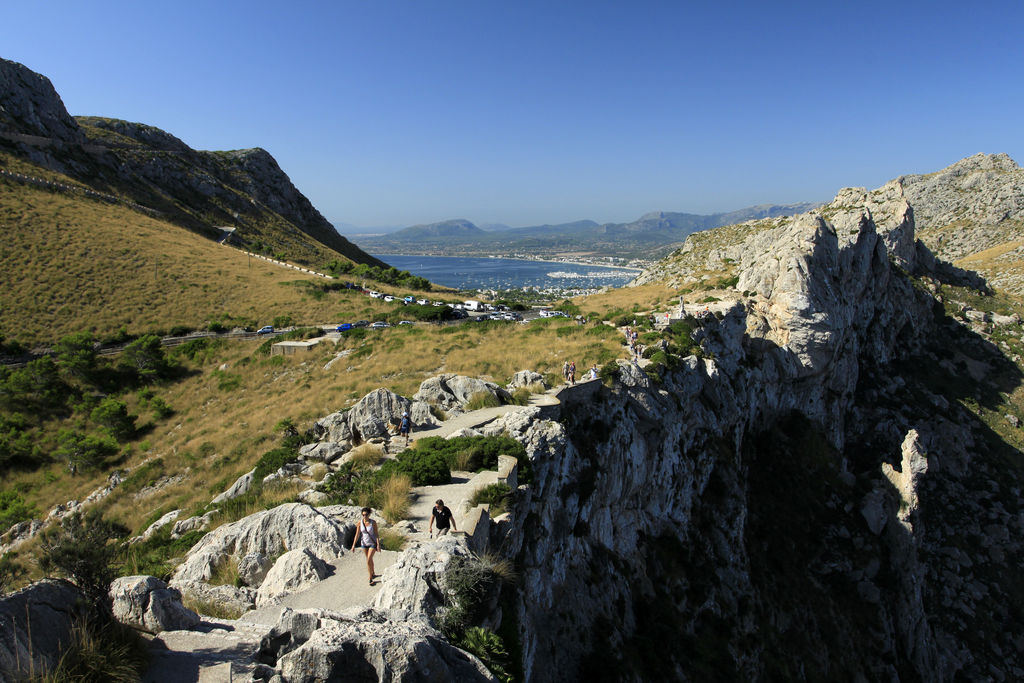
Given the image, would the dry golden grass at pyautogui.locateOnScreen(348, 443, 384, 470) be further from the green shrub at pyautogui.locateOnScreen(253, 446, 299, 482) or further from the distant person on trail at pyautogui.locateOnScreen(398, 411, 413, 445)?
the green shrub at pyautogui.locateOnScreen(253, 446, 299, 482)

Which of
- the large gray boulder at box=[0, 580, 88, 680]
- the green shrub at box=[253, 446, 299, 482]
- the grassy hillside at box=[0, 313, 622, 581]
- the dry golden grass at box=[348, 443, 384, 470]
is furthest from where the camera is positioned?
the grassy hillside at box=[0, 313, 622, 581]

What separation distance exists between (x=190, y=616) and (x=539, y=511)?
7.94 meters

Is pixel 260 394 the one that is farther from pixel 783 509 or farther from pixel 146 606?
pixel 783 509

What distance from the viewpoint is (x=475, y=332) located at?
32.2 meters

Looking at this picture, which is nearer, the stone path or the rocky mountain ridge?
the stone path

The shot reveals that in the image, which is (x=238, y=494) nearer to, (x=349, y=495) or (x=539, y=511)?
(x=349, y=495)

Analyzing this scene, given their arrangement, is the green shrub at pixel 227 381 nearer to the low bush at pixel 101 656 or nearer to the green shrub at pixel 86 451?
the green shrub at pixel 86 451

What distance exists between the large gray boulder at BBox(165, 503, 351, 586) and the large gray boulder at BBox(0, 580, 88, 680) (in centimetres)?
433

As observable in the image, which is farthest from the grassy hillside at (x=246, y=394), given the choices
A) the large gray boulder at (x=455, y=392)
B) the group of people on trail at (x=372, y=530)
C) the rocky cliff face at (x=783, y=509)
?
the rocky cliff face at (x=783, y=509)

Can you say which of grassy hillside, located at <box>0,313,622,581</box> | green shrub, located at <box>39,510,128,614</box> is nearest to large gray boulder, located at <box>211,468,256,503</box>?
grassy hillside, located at <box>0,313,622,581</box>

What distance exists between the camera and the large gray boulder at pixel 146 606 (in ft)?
19.7

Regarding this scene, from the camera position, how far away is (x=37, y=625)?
14.5 ft

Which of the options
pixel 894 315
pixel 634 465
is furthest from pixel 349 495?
pixel 894 315

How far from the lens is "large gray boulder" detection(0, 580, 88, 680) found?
4008mm
